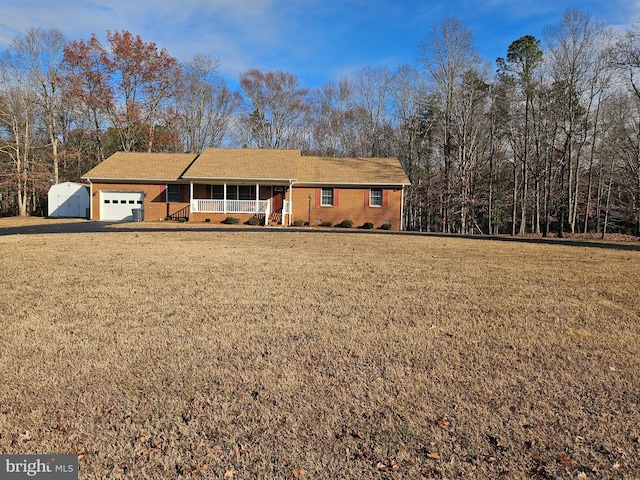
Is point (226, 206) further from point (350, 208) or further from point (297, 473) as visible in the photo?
point (297, 473)

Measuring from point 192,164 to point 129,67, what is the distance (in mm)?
13072

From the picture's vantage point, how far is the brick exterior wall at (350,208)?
24.9 m

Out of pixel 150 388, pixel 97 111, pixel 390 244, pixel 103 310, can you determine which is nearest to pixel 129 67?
pixel 97 111

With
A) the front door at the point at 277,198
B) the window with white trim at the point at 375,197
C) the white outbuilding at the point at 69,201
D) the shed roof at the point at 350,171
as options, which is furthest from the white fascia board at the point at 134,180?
the window with white trim at the point at 375,197

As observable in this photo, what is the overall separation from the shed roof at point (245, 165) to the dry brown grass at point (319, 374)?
1685cm

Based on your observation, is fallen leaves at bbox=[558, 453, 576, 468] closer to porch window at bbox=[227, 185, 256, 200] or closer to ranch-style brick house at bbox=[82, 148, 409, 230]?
ranch-style brick house at bbox=[82, 148, 409, 230]

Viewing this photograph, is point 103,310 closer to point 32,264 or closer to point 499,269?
point 32,264

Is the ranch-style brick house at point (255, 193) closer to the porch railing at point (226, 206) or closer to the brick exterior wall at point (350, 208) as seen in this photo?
the brick exterior wall at point (350, 208)

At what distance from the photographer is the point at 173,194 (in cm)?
2477

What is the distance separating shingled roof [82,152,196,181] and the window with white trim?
12114 mm

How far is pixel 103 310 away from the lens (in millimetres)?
5105

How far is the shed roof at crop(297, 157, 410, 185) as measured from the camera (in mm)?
24609

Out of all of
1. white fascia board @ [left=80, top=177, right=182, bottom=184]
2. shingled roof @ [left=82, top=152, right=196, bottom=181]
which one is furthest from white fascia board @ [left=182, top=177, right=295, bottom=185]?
shingled roof @ [left=82, top=152, right=196, bottom=181]

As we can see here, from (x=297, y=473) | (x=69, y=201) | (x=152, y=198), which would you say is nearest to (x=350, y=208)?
(x=152, y=198)
